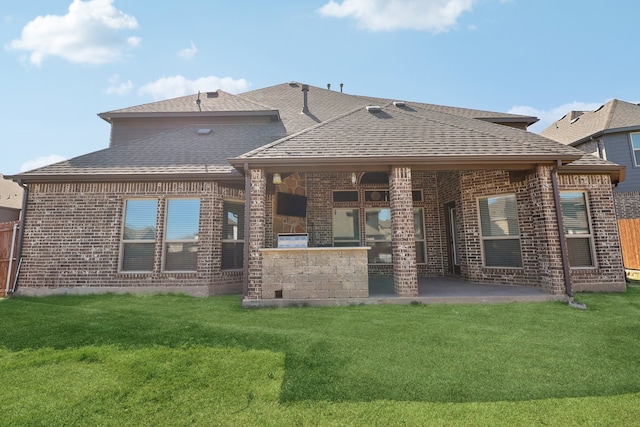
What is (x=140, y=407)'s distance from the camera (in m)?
2.44

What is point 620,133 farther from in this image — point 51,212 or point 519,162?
point 51,212

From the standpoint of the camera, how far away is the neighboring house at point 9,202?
776 inches

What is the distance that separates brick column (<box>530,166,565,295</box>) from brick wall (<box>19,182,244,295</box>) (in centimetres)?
736

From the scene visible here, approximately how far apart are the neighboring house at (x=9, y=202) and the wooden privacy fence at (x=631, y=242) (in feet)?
110

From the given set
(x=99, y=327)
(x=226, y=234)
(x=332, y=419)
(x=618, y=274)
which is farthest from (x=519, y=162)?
(x=99, y=327)

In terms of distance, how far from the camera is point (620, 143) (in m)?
14.3

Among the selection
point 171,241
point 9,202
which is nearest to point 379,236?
point 171,241

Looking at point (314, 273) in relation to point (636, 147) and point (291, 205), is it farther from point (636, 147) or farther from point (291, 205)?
point (636, 147)

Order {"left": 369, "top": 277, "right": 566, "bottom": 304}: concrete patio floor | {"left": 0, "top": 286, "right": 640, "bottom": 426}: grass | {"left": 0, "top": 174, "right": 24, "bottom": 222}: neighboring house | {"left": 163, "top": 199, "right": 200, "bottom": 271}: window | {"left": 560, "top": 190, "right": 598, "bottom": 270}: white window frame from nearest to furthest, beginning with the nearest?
{"left": 0, "top": 286, "right": 640, "bottom": 426}: grass
{"left": 369, "top": 277, "right": 566, "bottom": 304}: concrete patio floor
{"left": 560, "top": 190, "right": 598, "bottom": 270}: white window frame
{"left": 163, "top": 199, "right": 200, "bottom": 271}: window
{"left": 0, "top": 174, "right": 24, "bottom": 222}: neighboring house

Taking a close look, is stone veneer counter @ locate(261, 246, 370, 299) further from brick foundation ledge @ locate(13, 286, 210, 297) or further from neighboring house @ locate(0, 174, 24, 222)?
neighboring house @ locate(0, 174, 24, 222)

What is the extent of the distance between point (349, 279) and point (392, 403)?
11.2 ft

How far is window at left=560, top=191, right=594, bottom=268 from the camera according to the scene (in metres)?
7.26

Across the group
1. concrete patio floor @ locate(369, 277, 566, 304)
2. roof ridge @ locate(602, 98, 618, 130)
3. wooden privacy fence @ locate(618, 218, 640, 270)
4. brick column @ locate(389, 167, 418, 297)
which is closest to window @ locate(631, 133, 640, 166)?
roof ridge @ locate(602, 98, 618, 130)

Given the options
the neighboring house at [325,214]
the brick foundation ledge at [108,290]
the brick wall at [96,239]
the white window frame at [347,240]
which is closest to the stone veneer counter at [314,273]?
the neighboring house at [325,214]
